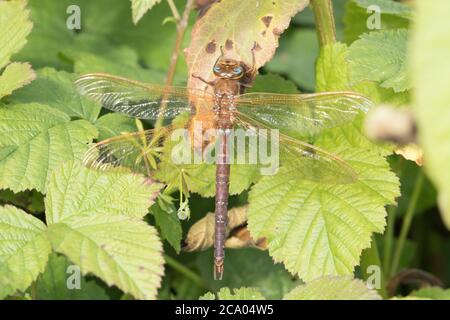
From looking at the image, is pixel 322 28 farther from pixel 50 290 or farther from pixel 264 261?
pixel 50 290

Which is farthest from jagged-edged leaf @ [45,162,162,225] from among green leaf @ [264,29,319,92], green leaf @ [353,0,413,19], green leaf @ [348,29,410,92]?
green leaf @ [264,29,319,92]

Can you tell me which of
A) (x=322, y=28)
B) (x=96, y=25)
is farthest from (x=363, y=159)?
(x=96, y=25)

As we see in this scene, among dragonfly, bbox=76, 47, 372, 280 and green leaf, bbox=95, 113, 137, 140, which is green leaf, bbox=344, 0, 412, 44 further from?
green leaf, bbox=95, 113, 137, 140

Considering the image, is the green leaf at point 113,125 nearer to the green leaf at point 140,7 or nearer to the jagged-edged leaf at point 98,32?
the green leaf at point 140,7

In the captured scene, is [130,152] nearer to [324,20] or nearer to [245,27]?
[245,27]

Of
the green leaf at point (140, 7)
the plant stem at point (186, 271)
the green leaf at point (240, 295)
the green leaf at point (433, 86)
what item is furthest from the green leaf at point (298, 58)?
the green leaf at point (433, 86)

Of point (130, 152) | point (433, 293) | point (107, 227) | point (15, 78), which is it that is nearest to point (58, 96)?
point (15, 78)
